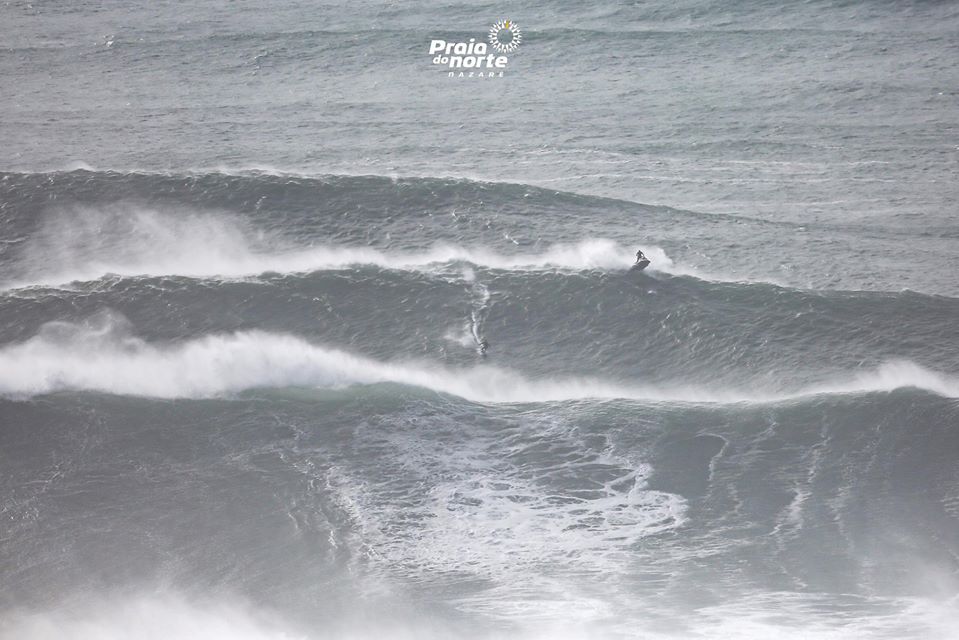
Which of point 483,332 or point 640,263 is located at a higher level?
point 640,263

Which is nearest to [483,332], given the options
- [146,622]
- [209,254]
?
[209,254]

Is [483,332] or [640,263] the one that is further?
[640,263]

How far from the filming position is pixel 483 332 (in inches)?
1421

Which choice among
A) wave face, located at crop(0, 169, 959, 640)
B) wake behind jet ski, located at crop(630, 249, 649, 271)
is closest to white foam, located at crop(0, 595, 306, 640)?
wave face, located at crop(0, 169, 959, 640)

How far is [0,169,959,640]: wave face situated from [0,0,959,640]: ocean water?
0.11m

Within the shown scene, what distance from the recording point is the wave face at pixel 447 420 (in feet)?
87.2

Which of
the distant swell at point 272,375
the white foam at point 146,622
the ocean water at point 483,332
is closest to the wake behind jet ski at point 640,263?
the ocean water at point 483,332

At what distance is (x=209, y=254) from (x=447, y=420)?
12.8 meters

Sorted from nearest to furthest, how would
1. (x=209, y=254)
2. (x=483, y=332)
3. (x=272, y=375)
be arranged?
1. (x=272, y=375)
2. (x=483, y=332)
3. (x=209, y=254)

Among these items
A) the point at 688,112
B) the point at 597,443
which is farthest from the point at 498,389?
the point at 688,112

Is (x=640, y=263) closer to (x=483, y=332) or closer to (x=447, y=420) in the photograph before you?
(x=483, y=332)

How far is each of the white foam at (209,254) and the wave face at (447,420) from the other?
0.47 feet

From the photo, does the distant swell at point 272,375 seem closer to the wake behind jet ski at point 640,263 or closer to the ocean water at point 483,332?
the ocean water at point 483,332

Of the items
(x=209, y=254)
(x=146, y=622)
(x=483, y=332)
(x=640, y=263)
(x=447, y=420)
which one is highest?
(x=640, y=263)
